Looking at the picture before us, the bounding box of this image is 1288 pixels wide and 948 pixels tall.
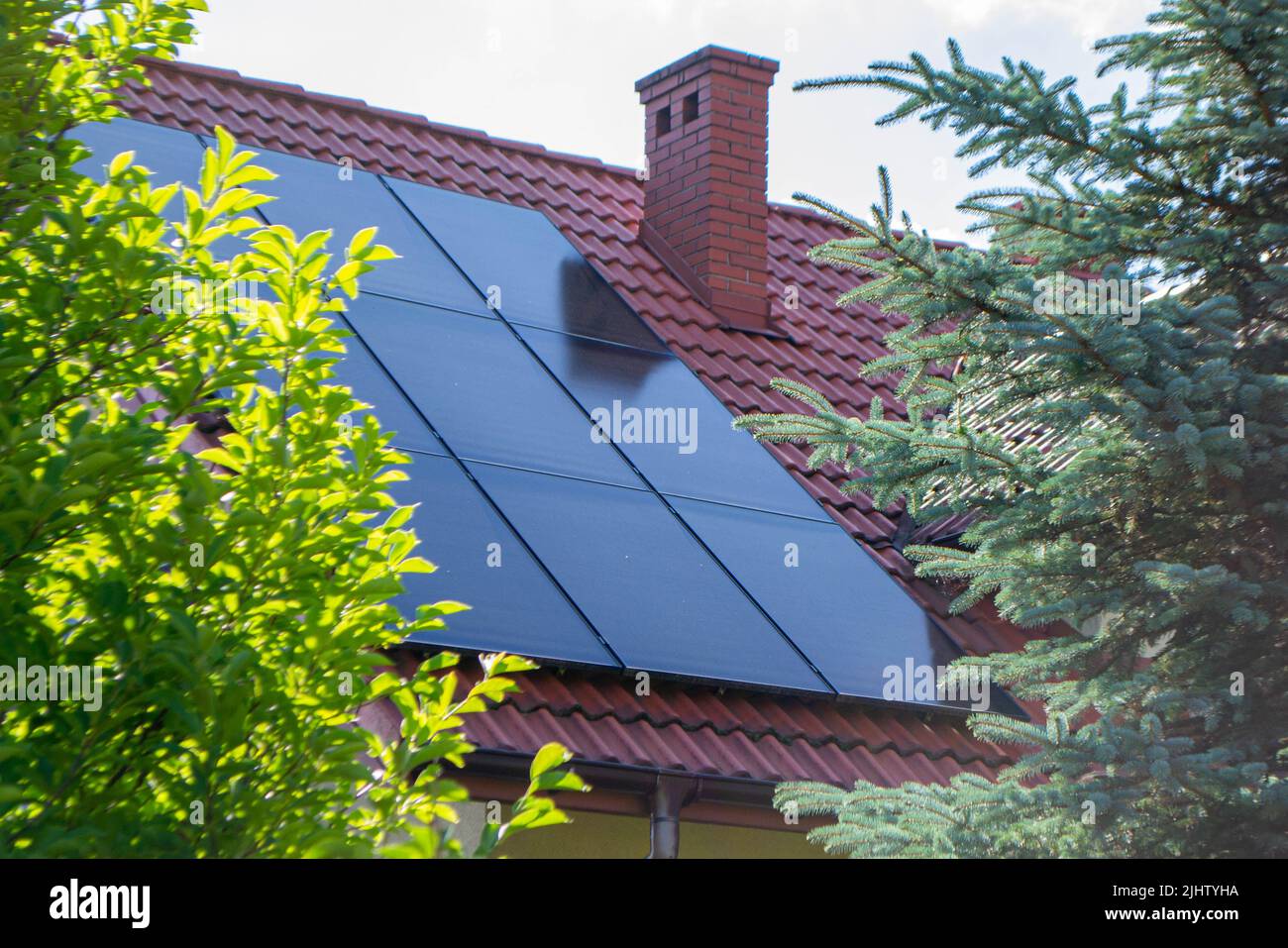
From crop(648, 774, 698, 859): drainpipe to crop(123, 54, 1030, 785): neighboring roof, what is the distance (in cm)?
12

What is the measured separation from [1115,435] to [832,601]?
7.01 feet

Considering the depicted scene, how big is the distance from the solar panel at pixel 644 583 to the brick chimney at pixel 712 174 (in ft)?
12.4

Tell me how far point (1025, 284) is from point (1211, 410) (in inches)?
35.6

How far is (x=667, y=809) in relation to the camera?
6484 millimetres

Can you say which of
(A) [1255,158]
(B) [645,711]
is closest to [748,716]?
(B) [645,711]

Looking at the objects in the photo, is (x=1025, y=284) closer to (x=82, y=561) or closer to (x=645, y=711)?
(x=645, y=711)

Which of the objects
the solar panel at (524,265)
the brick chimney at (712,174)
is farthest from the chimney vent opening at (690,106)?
the solar panel at (524,265)

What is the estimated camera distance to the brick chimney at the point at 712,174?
11.2 m

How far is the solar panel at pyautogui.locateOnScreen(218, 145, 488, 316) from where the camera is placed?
877 centimetres

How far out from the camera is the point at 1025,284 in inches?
235

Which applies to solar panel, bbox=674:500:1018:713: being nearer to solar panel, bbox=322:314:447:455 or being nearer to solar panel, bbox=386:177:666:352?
solar panel, bbox=322:314:447:455

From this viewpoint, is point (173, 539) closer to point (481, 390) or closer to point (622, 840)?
point (622, 840)

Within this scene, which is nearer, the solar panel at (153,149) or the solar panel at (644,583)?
the solar panel at (644,583)

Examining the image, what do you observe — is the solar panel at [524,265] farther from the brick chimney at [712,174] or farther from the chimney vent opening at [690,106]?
the chimney vent opening at [690,106]
